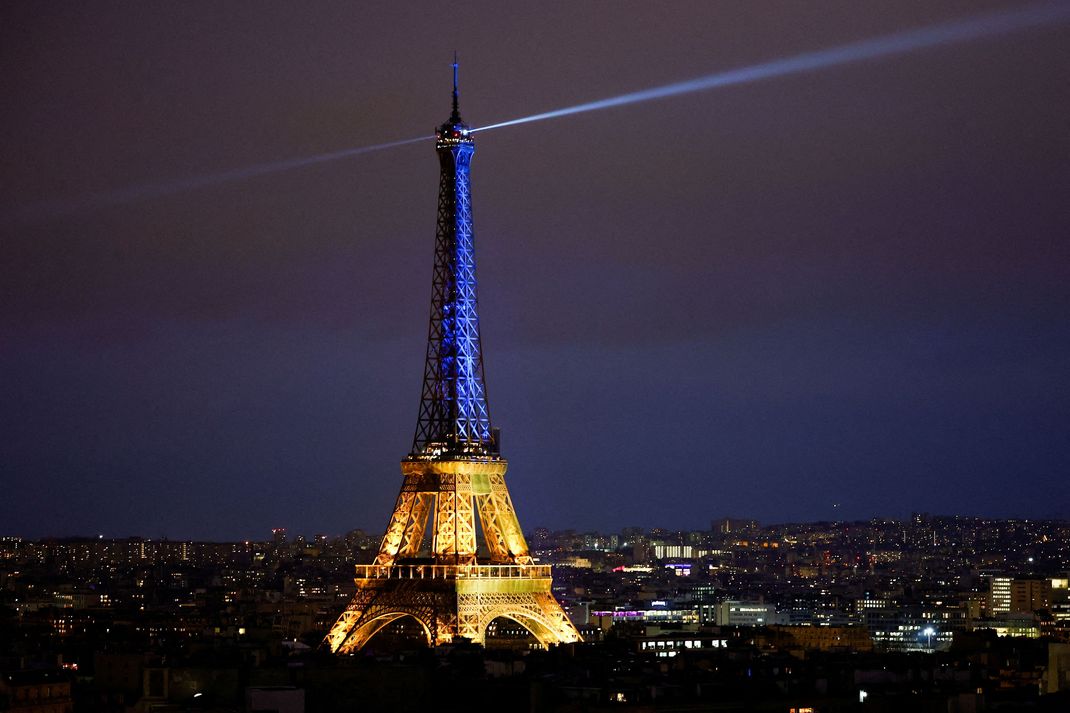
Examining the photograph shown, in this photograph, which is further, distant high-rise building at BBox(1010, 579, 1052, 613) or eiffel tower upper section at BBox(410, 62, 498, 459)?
distant high-rise building at BBox(1010, 579, 1052, 613)

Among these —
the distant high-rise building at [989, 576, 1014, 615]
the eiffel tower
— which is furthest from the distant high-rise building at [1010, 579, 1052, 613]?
the eiffel tower

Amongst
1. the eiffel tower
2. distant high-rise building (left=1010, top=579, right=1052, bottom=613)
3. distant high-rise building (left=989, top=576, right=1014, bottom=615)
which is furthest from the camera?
distant high-rise building (left=989, top=576, right=1014, bottom=615)

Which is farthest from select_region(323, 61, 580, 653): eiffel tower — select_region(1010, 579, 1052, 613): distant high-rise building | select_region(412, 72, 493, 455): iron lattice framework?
select_region(1010, 579, 1052, 613): distant high-rise building

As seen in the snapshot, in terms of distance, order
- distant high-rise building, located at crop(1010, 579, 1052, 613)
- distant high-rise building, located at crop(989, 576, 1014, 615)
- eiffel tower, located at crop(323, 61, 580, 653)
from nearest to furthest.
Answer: eiffel tower, located at crop(323, 61, 580, 653) → distant high-rise building, located at crop(1010, 579, 1052, 613) → distant high-rise building, located at crop(989, 576, 1014, 615)

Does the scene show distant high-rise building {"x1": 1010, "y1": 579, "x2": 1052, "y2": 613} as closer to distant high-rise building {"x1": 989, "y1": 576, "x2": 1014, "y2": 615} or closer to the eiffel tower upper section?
distant high-rise building {"x1": 989, "y1": 576, "x2": 1014, "y2": 615}

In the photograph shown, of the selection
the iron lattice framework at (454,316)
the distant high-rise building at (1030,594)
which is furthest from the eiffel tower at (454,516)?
the distant high-rise building at (1030,594)

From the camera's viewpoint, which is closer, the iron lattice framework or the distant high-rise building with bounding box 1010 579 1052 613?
the iron lattice framework

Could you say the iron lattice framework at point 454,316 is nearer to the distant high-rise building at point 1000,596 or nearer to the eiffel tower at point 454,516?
the eiffel tower at point 454,516

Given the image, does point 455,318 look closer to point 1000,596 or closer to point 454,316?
point 454,316

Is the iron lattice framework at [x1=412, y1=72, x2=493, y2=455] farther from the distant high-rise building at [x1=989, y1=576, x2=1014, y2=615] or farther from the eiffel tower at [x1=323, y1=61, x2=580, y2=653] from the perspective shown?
the distant high-rise building at [x1=989, y1=576, x2=1014, y2=615]

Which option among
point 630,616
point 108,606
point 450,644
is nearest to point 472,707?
point 450,644
